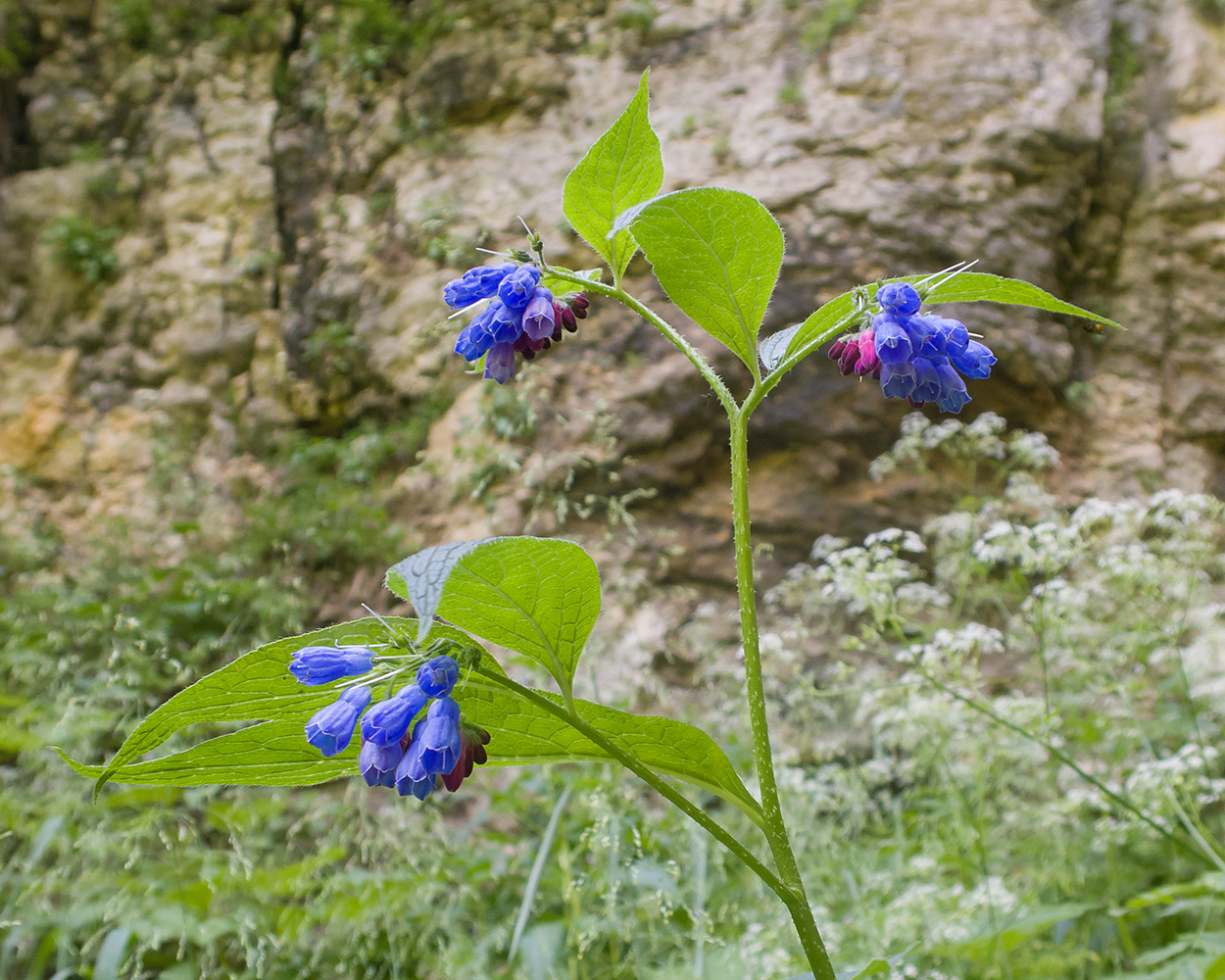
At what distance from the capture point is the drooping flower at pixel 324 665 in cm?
61

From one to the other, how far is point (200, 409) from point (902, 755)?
3.42 meters

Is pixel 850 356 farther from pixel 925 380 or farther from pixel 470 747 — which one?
pixel 470 747

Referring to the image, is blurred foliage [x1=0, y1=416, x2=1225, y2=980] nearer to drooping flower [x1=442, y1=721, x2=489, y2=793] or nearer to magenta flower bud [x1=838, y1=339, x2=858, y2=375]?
drooping flower [x1=442, y1=721, x2=489, y2=793]

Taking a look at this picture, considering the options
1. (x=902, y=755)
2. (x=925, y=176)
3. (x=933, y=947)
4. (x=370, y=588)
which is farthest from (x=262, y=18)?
(x=933, y=947)

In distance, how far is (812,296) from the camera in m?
3.23

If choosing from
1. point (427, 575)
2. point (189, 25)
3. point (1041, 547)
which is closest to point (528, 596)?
point (427, 575)

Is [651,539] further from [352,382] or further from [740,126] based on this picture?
[740,126]

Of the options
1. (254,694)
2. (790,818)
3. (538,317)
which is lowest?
(790,818)

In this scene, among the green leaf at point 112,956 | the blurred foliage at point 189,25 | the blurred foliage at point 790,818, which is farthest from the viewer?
the blurred foliage at point 189,25

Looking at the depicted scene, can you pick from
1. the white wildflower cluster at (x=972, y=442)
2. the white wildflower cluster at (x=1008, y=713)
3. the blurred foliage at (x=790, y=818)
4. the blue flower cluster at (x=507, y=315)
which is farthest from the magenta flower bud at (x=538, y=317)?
the white wildflower cluster at (x=972, y=442)

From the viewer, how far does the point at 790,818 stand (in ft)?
6.30

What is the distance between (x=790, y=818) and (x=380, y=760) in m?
1.56

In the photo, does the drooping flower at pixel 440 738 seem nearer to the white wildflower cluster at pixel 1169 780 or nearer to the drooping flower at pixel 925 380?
the drooping flower at pixel 925 380

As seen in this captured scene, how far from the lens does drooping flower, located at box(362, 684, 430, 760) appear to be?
23.5 inches
